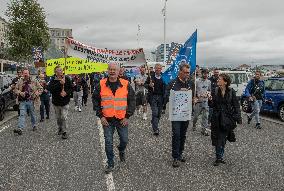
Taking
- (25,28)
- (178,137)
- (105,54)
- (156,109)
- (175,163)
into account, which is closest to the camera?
(175,163)

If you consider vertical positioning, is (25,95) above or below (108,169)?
above

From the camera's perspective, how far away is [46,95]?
13.0 metres

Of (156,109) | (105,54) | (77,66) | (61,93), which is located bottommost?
(156,109)

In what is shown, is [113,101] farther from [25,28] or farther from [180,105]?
[25,28]

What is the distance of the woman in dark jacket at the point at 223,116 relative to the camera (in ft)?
24.0

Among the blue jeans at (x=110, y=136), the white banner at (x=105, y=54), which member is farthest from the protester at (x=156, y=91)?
the blue jeans at (x=110, y=136)

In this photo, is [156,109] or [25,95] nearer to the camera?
[156,109]

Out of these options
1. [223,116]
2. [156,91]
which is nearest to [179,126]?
[223,116]

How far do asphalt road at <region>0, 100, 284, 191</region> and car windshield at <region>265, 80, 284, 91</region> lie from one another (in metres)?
4.12

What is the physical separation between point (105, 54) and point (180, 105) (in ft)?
13.9

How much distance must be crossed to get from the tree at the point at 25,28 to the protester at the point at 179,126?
33.2 meters

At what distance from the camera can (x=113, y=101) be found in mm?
6715

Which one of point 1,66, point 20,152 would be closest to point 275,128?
point 20,152

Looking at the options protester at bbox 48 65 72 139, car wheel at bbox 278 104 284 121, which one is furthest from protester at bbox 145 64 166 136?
car wheel at bbox 278 104 284 121
